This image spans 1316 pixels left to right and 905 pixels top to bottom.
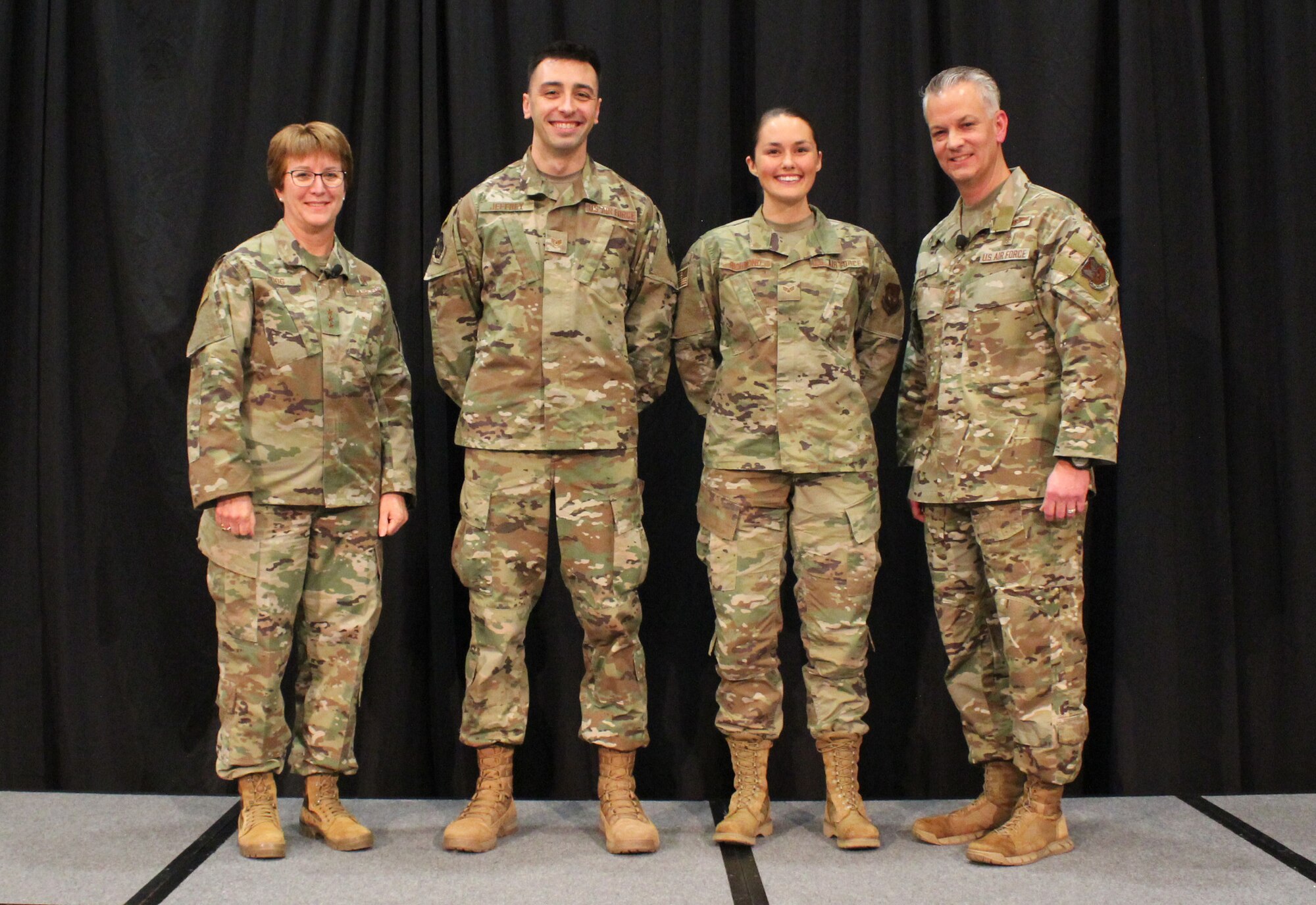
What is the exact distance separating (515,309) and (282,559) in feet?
2.71

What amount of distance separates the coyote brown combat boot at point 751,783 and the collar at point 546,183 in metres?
1.40

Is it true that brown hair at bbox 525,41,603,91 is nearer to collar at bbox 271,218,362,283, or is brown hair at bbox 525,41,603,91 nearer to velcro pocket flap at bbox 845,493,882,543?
collar at bbox 271,218,362,283

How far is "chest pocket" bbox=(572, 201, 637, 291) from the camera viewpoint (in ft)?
9.45

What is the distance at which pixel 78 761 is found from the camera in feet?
11.5

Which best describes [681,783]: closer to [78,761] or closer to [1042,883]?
[1042,883]

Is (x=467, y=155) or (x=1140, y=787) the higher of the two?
(x=467, y=155)

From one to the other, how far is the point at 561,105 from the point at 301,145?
63 centimetres

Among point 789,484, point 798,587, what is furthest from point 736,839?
point 789,484

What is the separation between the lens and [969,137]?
2.78 metres

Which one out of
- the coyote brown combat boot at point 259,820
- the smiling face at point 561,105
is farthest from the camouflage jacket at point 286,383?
the coyote brown combat boot at point 259,820

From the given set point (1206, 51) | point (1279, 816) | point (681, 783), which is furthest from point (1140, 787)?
Answer: point (1206, 51)

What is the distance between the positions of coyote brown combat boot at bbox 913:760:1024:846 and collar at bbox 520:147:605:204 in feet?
5.71

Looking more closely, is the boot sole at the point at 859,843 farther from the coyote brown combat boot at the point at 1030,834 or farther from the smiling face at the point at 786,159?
the smiling face at the point at 786,159

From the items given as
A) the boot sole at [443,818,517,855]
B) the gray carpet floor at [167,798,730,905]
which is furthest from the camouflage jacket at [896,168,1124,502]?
the boot sole at [443,818,517,855]
